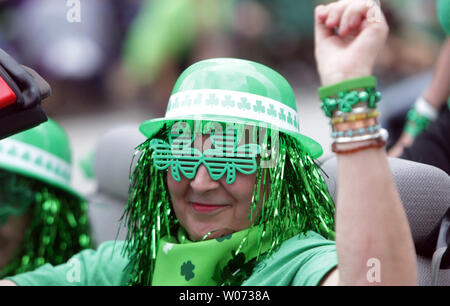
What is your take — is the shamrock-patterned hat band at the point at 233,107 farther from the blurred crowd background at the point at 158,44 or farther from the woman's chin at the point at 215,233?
the blurred crowd background at the point at 158,44

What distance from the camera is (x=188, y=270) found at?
4.75 feet

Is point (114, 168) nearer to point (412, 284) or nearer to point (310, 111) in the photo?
point (310, 111)

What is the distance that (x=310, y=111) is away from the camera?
3037mm

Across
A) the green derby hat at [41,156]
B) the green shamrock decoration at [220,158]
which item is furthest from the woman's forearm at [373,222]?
the green derby hat at [41,156]

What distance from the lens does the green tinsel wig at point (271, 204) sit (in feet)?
4.69

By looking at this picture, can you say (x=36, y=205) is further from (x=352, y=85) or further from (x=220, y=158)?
(x=352, y=85)

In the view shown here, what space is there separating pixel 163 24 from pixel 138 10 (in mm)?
535

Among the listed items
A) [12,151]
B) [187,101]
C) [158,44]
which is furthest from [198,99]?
[158,44]

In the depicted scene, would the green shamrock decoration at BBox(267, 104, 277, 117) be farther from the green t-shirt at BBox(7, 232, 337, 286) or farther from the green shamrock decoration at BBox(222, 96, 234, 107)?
the green t-shirt at BBox(7, 232, 337, 286)

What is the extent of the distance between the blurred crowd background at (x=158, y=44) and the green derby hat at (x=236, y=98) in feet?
6.60

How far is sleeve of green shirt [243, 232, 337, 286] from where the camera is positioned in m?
1.25

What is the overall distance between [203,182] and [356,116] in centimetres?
45

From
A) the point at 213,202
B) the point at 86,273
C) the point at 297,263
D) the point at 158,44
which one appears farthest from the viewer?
the point at 158,44

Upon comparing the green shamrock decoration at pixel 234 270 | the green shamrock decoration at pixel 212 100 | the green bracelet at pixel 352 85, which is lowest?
the green shamrock decoration at pixel 234 270
